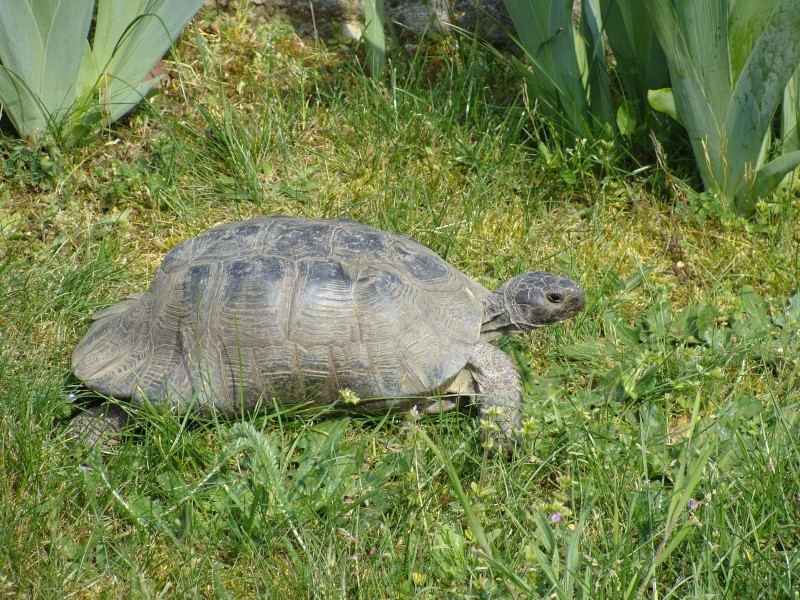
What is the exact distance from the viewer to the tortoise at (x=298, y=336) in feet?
10.8

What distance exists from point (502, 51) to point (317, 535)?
3.52 metres

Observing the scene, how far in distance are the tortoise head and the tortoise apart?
0.15m

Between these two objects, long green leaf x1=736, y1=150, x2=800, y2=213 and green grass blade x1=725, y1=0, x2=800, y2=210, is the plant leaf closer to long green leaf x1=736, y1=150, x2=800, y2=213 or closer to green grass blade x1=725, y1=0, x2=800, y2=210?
green grass blade x1=725, y1=0, x2=800, y2=210

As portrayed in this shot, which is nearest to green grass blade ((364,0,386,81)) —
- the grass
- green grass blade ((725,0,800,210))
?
the grass

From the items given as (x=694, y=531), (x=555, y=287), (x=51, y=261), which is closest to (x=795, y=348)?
(x=555, y=287)

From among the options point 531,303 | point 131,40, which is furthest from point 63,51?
point 531,303

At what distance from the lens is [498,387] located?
3.40m

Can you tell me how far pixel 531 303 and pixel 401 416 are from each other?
2.27 feet

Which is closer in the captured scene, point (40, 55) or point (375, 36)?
point (40, 55)

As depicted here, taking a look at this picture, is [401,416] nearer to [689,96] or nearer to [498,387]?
[498,387]

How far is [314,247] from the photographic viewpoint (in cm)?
339

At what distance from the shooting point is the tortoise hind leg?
327 cm

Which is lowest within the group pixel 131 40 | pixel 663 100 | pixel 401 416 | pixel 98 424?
pixel 401 416

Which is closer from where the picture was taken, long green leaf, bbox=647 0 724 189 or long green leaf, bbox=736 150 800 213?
long green leaf, bbox=647 0 724 189
